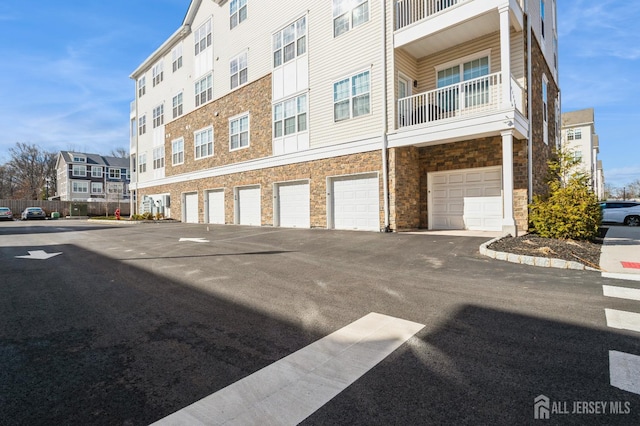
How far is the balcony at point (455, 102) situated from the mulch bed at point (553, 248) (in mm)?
4170

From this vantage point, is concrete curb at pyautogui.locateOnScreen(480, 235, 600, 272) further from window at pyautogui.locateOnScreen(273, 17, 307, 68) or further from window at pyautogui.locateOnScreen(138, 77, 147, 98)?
window at pyautogui.locateOnScreen(138, 77, 147, 98)

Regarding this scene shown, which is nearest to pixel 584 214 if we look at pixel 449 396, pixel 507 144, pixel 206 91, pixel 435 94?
pixel 507 144

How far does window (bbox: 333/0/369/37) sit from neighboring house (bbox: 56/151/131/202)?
51.1 meters

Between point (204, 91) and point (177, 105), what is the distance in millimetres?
4195

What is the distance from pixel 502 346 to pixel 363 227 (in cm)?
960

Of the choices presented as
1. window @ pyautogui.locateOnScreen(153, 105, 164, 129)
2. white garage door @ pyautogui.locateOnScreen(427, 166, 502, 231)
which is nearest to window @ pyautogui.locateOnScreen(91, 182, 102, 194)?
window @ pyautogui.locateOnScreen(153, 105, 164, 129)

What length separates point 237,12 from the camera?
60.2 feet

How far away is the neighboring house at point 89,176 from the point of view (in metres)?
54.9

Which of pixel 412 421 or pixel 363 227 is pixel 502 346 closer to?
pixel 412 421

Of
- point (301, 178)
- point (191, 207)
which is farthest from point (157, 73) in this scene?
point (301, 178)

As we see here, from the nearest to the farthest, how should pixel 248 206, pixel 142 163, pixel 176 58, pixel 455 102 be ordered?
pixel 455 102 → pixel 248 206 → pixel 176 58 → pixel 142 163

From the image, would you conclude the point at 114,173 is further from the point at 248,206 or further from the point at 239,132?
the point at 248,206

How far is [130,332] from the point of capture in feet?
10.6

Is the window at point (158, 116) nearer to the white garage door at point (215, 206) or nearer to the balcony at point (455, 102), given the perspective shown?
the white garage door at point (215, 206)
